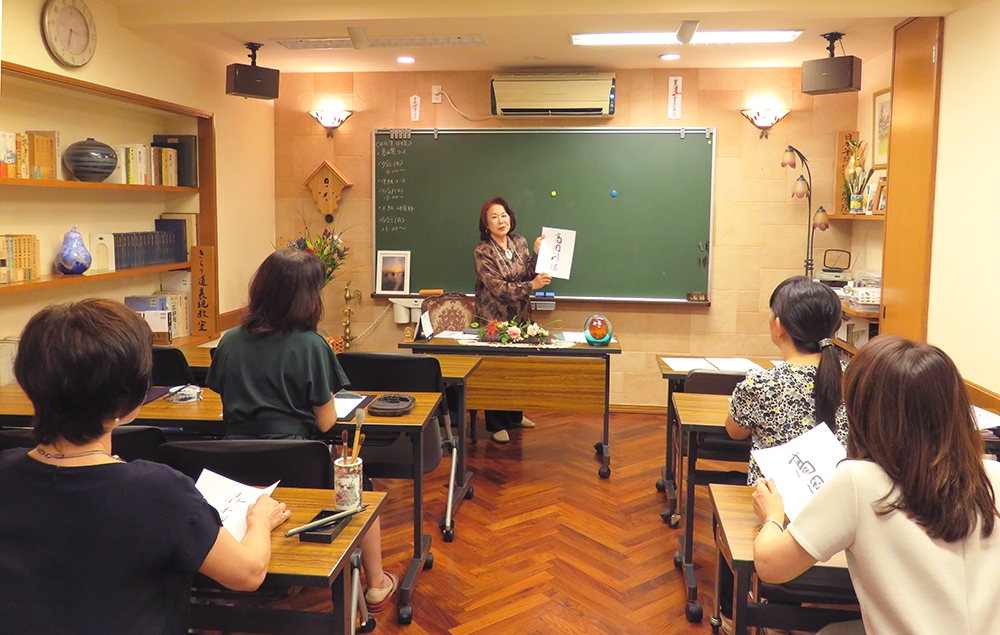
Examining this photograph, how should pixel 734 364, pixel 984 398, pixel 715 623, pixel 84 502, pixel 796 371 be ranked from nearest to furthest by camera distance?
1. pixel 84 502
2. pixel 796 371
3. pixel 715 623
4. pixel 984 398
5. pixel 734 364

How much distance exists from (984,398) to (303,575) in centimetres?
306

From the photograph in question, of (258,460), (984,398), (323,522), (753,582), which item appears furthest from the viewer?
(984,398)

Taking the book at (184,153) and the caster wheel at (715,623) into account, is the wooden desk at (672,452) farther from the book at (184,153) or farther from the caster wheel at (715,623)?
the book at (184,153)

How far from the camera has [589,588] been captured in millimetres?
3018

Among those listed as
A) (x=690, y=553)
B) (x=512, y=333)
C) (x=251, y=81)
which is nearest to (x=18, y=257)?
(x=251, y=81)

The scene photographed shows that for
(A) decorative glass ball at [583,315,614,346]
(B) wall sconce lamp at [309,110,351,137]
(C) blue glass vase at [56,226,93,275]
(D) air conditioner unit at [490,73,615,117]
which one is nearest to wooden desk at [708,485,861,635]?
(A) decorative glass ball at [583,315,614,346]

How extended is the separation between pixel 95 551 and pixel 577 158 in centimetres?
484

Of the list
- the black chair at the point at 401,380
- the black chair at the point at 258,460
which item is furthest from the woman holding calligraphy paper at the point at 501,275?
the black chair at the point at 258,460

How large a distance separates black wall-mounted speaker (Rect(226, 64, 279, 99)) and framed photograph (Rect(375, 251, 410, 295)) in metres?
1.51

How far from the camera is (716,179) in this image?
5578 mm

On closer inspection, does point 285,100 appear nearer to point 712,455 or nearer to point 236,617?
point 712,455

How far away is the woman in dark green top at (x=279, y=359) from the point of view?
243 cm

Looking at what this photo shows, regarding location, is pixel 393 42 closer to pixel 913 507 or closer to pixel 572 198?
pixel 572 198

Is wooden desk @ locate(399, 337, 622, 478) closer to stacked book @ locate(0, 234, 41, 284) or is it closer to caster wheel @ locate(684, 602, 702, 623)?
caster wheel @ locate(684, 602, 702, 623)
